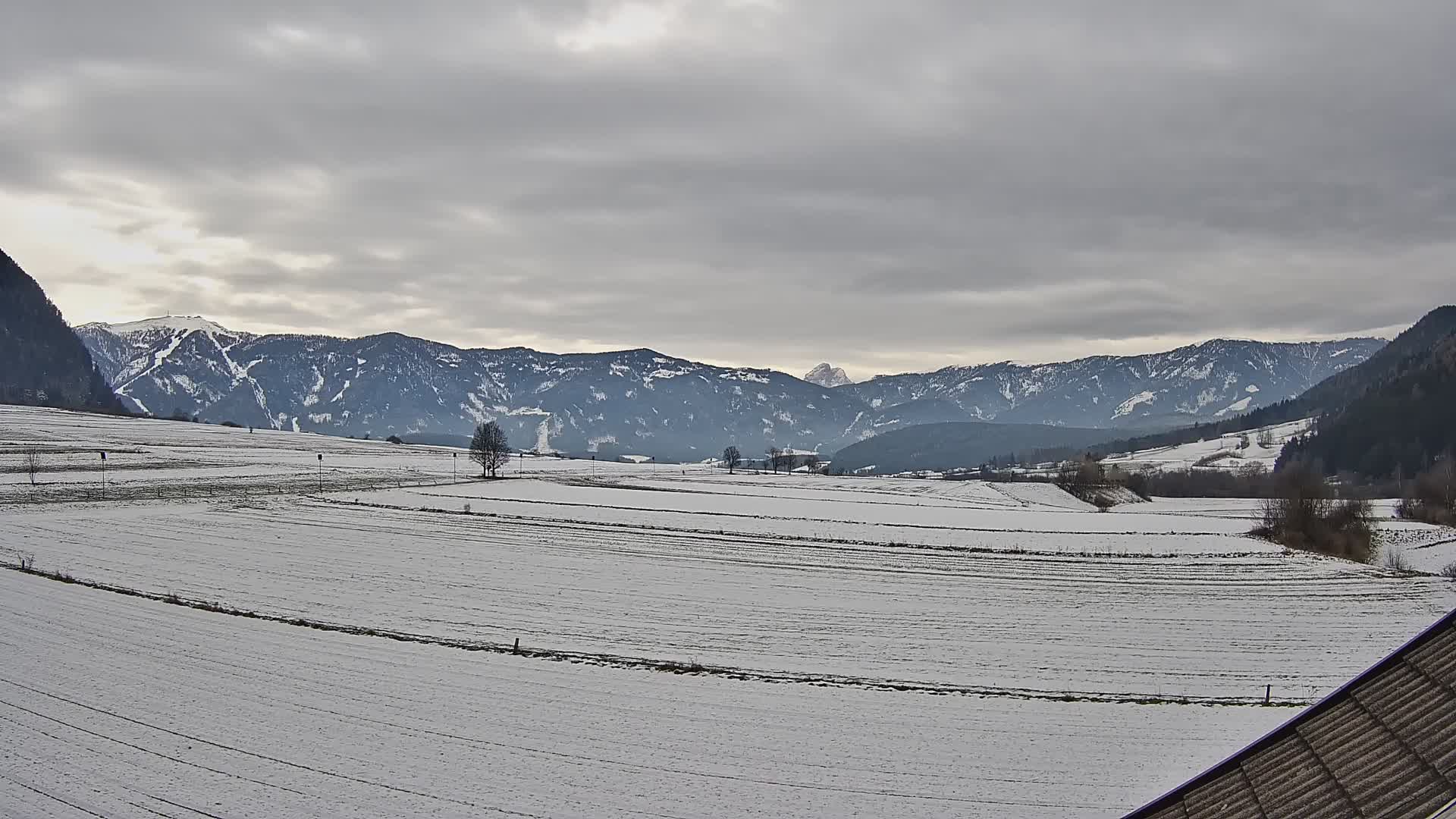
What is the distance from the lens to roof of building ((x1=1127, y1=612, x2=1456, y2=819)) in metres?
7.85

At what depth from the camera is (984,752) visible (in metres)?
20.3

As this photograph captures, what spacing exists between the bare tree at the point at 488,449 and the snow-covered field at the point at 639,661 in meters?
50.8

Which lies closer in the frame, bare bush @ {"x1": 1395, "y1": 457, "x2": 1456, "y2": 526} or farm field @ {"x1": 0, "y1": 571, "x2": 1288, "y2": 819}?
farm field @ {"x1": 0, "y1": 571, "x2": 1288, "y2": 819}

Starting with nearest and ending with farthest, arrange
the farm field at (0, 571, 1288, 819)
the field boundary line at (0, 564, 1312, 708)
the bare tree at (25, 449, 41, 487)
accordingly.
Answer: the farm field at (0, 571, 1288, 819) → the field boundary line at (0, 564, 1312, 708) → the bare tree at (25, 449, 41, 487)

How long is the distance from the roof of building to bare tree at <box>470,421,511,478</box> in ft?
369

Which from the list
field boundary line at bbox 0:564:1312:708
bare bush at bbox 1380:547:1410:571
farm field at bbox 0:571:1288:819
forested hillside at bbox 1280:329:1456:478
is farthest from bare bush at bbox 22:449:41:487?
forested hillside at bbox 1280:329:1456:478

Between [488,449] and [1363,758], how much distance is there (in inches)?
4721

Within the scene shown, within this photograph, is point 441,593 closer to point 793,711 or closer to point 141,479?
point 793,711

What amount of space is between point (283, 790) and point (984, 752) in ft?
48.6

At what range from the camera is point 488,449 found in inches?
4801

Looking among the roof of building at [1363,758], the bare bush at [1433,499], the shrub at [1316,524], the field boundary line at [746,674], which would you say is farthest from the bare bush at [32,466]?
the bare bush at [1433,499]

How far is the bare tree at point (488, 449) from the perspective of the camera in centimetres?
Result: 11888

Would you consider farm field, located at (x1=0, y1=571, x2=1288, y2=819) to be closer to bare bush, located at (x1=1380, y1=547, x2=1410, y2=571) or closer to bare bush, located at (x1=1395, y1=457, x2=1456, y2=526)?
bare bush, located at (x1=1380, y1=547, x2=1410, y2=571)

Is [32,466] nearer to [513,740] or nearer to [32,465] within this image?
[32,465]
